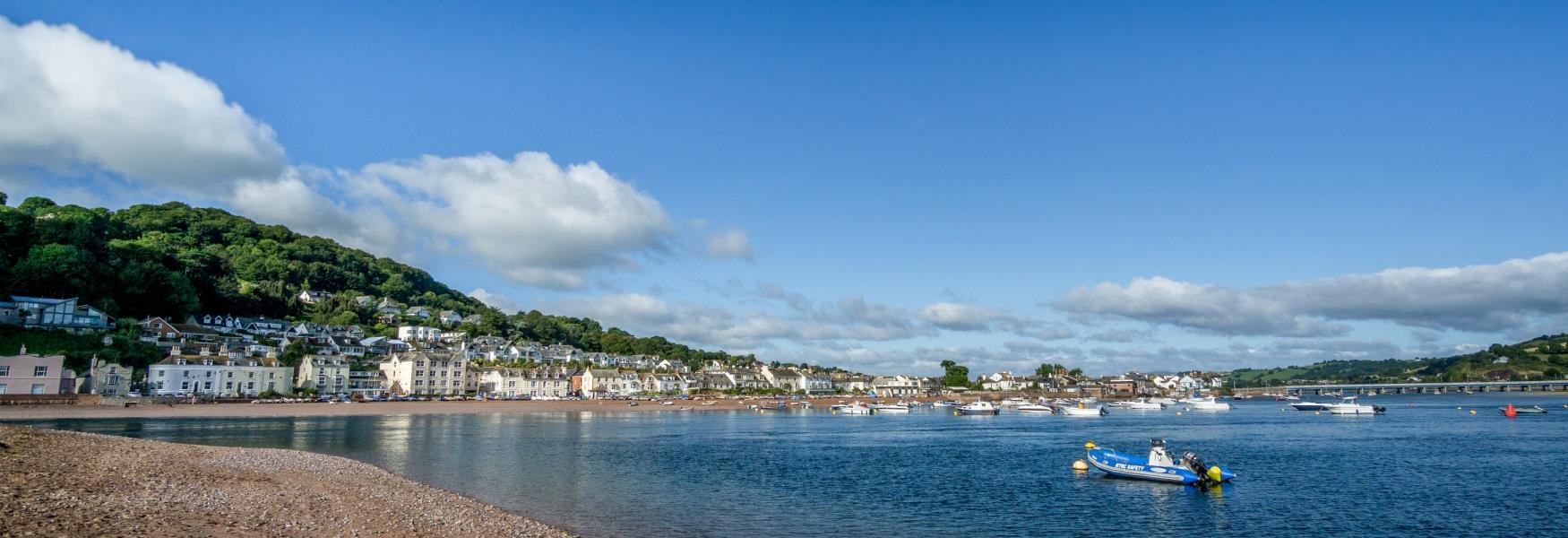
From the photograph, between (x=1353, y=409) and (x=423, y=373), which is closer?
(x=1353, y=409)

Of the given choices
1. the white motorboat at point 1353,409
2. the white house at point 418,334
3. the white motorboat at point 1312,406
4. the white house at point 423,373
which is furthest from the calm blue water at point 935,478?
the white house at point 418,334

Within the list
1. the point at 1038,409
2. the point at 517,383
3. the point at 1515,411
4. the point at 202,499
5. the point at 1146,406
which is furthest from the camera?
the point at 1146,406

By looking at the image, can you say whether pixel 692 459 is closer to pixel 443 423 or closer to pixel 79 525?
pixel 79 525

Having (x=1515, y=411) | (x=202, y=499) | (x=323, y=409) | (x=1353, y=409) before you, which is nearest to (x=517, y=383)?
(x=323, y=409)

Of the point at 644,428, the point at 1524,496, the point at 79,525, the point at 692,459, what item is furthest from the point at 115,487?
the point at 644,428

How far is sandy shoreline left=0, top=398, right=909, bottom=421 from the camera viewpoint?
6681 cm

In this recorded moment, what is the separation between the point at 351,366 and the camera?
115000mm

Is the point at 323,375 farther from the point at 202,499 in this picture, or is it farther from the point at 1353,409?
the point at 1353,409

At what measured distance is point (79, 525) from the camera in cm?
1482

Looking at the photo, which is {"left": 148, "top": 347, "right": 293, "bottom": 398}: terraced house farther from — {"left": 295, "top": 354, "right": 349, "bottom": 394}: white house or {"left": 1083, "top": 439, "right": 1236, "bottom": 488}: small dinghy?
{"left": 1083, "top": 439, "right": 1236, "bottom": 488}: small dinghy

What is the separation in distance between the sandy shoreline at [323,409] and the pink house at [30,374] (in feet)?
16.8

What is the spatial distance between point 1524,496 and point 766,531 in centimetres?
2985

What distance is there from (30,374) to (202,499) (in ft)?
246

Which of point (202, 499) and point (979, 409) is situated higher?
point (202, 499)
